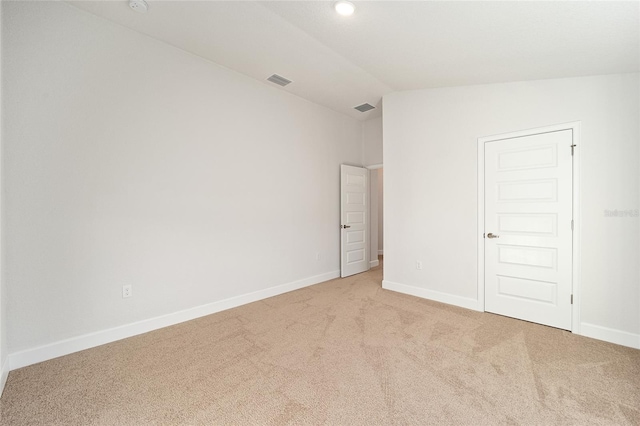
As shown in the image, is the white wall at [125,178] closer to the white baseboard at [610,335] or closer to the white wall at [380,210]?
the white baseboard at [610,335]

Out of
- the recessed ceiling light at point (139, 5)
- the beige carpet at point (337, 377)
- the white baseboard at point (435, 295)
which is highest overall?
the recessed ceiling light at point (139, 5)

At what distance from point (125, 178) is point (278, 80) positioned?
7.37ft

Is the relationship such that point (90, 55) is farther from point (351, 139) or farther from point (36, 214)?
point (351, 139)

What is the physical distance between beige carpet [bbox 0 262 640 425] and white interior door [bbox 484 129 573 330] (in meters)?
0.28

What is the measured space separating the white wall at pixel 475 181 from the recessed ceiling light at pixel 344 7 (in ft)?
6.45

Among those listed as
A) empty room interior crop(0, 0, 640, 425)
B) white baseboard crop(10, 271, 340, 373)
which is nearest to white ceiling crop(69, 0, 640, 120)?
empty room interior crop(0, 0, 640, 425)

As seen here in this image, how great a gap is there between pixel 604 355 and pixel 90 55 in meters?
5.22

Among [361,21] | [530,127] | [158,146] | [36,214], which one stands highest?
[361,21]

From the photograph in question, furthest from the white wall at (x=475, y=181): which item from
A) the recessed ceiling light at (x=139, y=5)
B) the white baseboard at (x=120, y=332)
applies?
the recessed ceiling light at (x=139, y=5)

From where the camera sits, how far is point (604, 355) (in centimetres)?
235

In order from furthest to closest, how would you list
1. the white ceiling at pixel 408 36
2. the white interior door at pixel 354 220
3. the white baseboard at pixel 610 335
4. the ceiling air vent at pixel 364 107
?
the white interior door at pixel 354 220, the ceiling air vent at pixel 364 107, the white baseboard at pixel 610 335, the white ceiling at pixel 408 36

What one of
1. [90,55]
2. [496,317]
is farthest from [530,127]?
[90,55]

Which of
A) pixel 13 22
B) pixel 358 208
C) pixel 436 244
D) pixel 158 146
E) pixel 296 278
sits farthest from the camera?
pixel 358 208

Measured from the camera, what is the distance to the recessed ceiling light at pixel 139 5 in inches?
91.8
